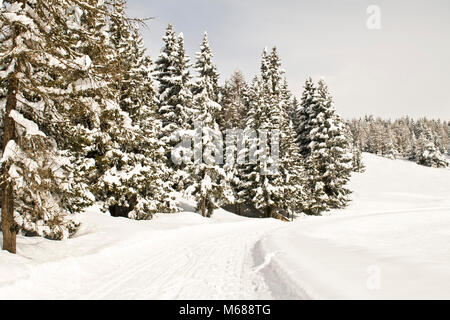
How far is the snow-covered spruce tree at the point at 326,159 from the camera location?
3728 cm

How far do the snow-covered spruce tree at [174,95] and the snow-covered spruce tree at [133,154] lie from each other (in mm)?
6267

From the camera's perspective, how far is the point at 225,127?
42188mm

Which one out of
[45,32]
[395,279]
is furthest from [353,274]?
[45,32]

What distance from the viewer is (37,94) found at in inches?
315

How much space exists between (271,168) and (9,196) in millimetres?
26880

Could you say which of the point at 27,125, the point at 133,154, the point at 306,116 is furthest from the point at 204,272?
the point at 306,116

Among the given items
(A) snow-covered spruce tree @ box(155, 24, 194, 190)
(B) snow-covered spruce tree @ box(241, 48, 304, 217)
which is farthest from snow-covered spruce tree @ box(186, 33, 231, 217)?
(B) snow-covered spruce tree @ box(241, 48, 304, 217)

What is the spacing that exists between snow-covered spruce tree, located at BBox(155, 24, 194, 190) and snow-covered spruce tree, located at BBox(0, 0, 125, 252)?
19.3 metres

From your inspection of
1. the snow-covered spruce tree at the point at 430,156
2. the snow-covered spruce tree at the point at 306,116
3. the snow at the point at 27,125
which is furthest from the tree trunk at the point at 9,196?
the snow-covered spruce tree at the point at 430,156

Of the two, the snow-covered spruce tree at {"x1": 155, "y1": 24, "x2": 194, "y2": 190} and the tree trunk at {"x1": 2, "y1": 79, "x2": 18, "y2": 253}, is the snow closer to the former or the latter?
the tree trunk at {"x1": 2, "y1": 79, "x2": 18, "y2": 253}

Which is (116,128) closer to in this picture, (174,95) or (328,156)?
(174,95)

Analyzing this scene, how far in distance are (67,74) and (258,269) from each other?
284 inches

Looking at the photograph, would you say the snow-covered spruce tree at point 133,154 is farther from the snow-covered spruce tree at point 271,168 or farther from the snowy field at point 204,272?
the snow-covered spruce tree at point 271,168

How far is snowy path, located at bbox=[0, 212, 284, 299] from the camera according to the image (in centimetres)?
568
